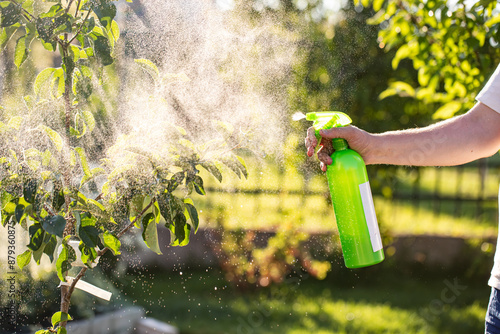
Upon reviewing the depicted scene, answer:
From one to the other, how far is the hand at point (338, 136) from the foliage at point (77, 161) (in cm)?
28

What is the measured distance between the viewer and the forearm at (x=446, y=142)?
149 centimetres

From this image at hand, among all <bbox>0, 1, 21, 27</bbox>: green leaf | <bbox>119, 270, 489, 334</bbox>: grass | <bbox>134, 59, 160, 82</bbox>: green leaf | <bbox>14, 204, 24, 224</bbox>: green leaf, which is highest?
<bbox>0, 1, 21, 27</bbox>: green leaf

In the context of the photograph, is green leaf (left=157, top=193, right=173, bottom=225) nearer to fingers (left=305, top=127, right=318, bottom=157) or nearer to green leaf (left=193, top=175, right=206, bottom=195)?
green leaf (left=193, top=175, right=206, bottom=195)

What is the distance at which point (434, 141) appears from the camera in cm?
153

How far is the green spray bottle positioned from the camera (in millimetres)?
1520

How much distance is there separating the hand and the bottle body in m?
0.02

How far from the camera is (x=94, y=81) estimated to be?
1432mm

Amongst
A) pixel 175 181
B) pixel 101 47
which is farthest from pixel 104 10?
pixel 175 181

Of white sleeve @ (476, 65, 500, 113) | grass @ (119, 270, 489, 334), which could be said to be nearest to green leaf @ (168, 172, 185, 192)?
white sleeve @ (476, 65, 500, 113)

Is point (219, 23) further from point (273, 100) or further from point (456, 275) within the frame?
point (456, 275)

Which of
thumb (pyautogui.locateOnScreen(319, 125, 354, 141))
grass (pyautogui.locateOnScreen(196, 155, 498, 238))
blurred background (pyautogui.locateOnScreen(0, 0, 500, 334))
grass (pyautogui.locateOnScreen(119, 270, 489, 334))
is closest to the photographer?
thumb (pyautogui.locateOnScreen(319, 125, 354, 141))

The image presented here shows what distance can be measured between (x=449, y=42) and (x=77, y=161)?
2127 millimetres

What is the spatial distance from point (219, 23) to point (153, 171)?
4.73ft

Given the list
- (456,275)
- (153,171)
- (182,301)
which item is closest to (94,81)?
(153,171)
